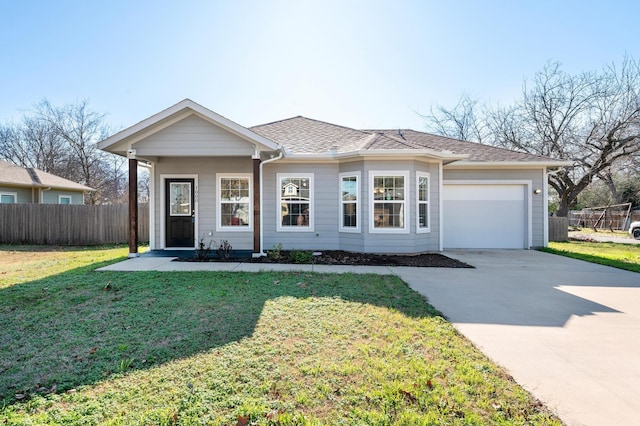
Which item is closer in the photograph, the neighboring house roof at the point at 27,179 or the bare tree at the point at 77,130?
the neighboring house roof at the point at 27,179

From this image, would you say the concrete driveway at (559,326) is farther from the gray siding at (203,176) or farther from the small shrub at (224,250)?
the gray siding at (203,176)

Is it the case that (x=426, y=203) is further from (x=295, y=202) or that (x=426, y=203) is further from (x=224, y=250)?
(x=224, y=250)

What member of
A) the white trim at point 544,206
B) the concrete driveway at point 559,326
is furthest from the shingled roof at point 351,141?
the concrete driveway at point 559,326

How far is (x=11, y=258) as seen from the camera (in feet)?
30.2

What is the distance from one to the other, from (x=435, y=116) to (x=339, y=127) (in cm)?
1741

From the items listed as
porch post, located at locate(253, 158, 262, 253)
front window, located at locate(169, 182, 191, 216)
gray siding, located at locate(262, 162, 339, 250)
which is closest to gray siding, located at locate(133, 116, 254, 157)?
porch post, located at locate(253, 158, 262, 253)

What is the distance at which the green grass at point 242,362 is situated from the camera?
217 centimetres

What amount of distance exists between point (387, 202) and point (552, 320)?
5286 mm

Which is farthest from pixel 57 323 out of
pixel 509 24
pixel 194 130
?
pixel 509 24

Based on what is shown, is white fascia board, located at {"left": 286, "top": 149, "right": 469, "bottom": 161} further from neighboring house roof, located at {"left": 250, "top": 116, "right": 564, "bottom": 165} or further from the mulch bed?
the mulch bed

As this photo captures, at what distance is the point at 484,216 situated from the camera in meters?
11.0

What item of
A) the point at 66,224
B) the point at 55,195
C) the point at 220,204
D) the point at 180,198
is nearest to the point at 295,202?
the point at 220,204

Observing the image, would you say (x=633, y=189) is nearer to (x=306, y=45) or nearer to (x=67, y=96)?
(x=306, y=45)

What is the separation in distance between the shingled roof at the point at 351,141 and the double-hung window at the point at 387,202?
0.87 meters
